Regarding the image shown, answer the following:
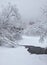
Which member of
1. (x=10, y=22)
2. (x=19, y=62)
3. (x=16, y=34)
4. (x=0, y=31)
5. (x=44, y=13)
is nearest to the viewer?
(x=19, y=62)

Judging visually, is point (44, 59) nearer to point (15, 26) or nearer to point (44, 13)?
point (44, 13)

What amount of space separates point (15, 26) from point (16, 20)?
2.01 feet

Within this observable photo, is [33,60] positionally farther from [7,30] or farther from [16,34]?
[16,34]

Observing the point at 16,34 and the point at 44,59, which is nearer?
the point at 44,59

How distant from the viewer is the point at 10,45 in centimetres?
1425

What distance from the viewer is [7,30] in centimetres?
1622

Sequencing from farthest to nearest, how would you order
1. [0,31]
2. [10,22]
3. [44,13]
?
[10,22] → [0,31] → [44,13]

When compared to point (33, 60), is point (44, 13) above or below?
above

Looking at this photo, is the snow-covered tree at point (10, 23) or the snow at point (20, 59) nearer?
the snow at point (20, 59)

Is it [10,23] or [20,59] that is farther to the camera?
[10,23]

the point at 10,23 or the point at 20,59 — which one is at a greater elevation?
the point at 10,23

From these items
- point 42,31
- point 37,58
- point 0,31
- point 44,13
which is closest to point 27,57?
point 37,58

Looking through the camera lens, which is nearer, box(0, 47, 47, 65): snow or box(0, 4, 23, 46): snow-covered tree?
box(0, 47, 47, 65): snow

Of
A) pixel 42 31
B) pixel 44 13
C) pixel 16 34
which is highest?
pixel 44 13
